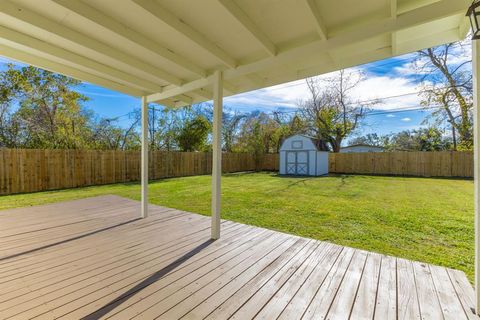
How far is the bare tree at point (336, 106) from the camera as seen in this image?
56.7 feet

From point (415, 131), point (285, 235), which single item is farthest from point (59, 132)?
point (415, 131)

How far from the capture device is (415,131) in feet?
57.1

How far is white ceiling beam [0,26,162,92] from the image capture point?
86.8 inches

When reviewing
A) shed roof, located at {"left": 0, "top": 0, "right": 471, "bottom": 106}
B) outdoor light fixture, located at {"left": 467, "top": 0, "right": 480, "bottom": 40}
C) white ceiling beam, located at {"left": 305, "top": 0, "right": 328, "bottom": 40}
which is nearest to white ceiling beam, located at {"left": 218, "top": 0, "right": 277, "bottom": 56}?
shed roof, located at {"left": 0, "top": 0, "right": 471, "bottom": 106}

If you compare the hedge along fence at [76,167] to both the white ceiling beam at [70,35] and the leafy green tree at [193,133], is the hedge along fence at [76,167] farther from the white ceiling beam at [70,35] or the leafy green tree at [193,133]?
the white ceiling beam at [70,35]

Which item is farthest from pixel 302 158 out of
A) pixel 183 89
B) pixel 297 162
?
pixel 183 89

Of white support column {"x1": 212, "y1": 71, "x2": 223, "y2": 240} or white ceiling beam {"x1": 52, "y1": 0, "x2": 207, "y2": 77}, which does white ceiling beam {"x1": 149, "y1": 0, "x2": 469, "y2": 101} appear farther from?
white ceiling beam {"x1": 52, "y1": 0, "x2": 207, "y2": 77}

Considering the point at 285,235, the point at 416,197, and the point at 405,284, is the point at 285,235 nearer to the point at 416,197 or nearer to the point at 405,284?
the point at 405,284

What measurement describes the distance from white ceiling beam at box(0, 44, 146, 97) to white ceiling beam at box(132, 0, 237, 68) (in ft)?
5.92

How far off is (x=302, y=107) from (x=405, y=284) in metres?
17.5

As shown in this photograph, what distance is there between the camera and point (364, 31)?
2.01 meters

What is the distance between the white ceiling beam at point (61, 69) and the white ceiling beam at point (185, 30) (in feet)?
5.92

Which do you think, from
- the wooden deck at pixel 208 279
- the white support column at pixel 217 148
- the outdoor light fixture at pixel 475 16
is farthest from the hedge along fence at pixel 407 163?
the white support column at pixel 217 148

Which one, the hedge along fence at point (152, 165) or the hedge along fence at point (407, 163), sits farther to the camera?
the hedge along fence at point (407, 163)
